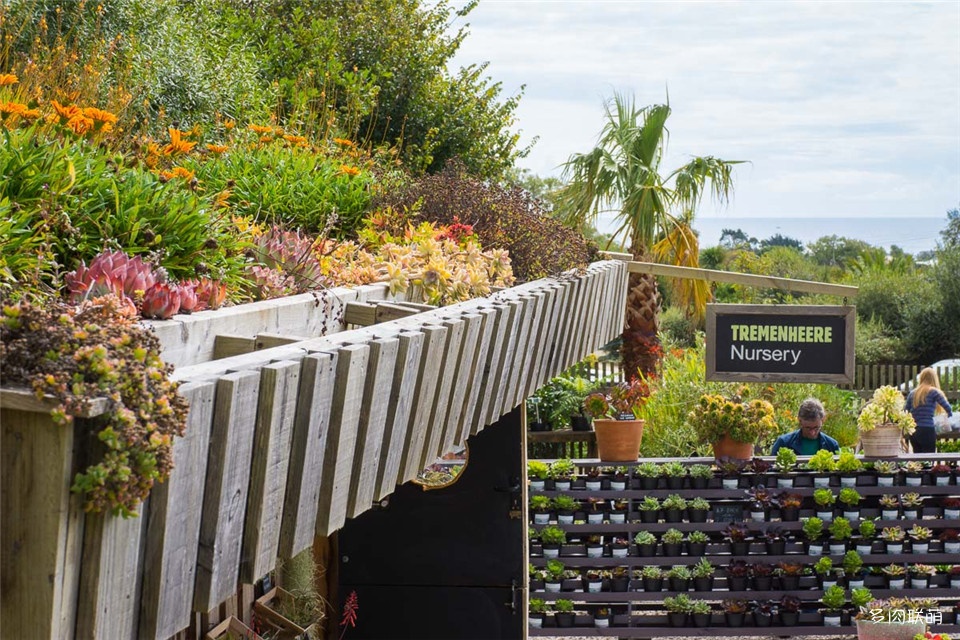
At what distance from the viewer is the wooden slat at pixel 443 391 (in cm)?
299

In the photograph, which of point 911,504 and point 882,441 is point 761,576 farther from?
point 882,441

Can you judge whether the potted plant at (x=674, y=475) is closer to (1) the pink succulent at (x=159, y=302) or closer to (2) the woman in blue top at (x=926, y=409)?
(2) the woman in blue top at (x=926, y=409)

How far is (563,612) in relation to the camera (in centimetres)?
786

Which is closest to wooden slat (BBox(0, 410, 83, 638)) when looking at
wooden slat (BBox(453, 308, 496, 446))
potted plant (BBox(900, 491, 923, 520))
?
wooden slat (BBox(453, 308, 496, 446))

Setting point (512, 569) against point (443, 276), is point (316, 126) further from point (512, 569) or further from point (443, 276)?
point (443, 276)

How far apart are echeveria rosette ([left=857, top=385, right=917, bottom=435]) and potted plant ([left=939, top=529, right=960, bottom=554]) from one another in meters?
0.81

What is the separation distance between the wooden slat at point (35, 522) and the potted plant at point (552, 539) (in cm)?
661

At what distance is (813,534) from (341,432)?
21.2 feet

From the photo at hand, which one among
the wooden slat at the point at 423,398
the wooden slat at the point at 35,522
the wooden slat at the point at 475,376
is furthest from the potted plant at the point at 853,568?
the wooden slat at the point at 35,522

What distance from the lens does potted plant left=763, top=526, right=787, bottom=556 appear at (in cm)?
798

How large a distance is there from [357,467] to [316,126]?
648 cm

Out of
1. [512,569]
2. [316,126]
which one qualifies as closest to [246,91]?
[316,126]

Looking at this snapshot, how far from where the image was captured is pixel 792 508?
312 inches

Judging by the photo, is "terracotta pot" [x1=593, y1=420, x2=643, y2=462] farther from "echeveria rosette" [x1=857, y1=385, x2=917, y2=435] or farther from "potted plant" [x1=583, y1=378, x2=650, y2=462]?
"echeveria rosette" [x1=857, y1=385, x2=917, y2=435]
